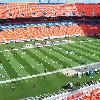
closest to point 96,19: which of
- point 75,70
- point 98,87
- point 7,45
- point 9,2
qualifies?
point 9,2

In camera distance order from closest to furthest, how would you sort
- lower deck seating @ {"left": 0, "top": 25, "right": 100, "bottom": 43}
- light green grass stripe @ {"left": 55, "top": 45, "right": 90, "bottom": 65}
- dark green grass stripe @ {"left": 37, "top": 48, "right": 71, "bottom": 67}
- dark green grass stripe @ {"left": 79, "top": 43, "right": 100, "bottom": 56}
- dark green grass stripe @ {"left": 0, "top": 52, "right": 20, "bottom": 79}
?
dark green grass stripe @ {"left": 0, "top": 52, "right": 20, "bottom": 79} < dark green grass stripe @ {"left": 37, "top": 48, "right": 71, "bottom": 67} < light green grass stripe @ {"left": 55, "top": 45, "right": 90, "bottom": 65} < dark green grass stripe @ {"left": 79, "top": 43, "right": 100, "bottom": 56} < lower deck seating @ {"left": 0, "top": 25, "right": 100, "bottom": 43}

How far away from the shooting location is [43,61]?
164 feet

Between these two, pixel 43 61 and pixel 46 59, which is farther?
pixel 46 59

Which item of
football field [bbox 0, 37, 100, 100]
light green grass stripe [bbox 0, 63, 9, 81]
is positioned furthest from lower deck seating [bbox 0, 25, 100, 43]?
light green grass stripe [bbox 0, 63, 9, 81]

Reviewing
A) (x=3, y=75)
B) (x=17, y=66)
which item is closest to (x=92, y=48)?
(x=17, y=66)

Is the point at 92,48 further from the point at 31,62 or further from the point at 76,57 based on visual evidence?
the point at 31,62

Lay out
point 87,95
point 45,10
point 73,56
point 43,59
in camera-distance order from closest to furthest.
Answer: point 87,95 < point 43,59 < point 73,56 < point 45,10

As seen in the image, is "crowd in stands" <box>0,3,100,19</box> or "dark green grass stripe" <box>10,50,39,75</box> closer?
"dark green grass stripe" <box>10,50,39,75</box>

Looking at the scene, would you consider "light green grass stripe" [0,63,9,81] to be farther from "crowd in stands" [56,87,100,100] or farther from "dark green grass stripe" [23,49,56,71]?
"crowd in stands" [56,87,100,100]

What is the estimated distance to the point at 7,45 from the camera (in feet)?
200

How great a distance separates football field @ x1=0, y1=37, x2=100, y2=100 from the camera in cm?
3981

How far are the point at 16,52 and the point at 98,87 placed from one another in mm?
20777

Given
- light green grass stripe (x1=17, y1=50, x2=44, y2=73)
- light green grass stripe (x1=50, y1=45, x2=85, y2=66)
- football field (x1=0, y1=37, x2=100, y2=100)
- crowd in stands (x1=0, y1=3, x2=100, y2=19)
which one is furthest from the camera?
crowd in stands (x1=0, y1=3, x2=100, y2=19)

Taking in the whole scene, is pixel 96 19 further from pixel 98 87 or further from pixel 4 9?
pixel 98 87
